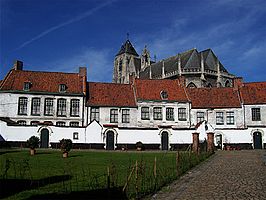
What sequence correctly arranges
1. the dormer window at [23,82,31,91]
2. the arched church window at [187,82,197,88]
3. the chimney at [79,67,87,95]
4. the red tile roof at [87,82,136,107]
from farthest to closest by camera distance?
the arched church window at [187,82,197,88]
the chimney at [79,67,87,95]
the red tile roof at [87,82,136,107]
the dormer window at [23,82,31,91]

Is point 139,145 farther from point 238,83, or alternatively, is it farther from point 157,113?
point 238,83

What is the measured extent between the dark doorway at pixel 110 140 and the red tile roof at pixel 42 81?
7916mm

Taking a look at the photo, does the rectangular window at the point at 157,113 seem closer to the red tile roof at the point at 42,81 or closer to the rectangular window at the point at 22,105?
the red tile roof at the point at 42,81

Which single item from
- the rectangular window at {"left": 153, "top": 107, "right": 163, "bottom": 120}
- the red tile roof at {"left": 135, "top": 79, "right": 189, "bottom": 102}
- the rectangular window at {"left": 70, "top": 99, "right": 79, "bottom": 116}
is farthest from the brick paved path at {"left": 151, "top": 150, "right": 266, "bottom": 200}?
the red tile roof at {"left": 135, "top": 79, "right": 189, "bottom": 102}

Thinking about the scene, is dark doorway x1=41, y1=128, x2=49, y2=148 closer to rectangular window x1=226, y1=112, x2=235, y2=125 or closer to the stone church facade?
the stone church facade

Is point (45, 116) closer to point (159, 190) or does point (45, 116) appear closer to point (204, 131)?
point (204, 131)

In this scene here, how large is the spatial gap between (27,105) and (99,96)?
939cm

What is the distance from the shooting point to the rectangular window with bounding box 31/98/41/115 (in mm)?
40000

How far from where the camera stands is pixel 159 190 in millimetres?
11805

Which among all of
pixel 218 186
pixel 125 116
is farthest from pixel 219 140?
pixel 218 186

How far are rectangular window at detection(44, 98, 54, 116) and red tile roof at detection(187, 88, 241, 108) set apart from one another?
19.0 m

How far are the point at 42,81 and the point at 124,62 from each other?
59.2 m

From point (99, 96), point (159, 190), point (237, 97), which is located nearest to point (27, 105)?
point (99, 96)

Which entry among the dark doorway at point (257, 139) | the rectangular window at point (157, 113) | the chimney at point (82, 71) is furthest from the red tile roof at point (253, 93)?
the chimney at point (82, 71)
